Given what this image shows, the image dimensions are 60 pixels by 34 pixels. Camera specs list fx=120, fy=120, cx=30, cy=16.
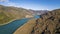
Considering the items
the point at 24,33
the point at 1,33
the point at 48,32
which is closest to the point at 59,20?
the point at 48,32

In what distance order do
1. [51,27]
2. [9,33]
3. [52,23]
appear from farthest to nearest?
[9,33]
[52,23]
[51,27]

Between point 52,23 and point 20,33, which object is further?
point 20,33

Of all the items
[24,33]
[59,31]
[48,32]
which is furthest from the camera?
[24,33]

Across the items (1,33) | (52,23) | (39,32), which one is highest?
(52,23)

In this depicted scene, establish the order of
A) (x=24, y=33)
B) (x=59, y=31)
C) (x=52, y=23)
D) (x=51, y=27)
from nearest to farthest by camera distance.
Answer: (x=59, y=31) < (x=51, y=27) < (x=52, y=23) < (x=24, y=33)

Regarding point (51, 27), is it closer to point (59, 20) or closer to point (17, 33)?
point (59, 20)

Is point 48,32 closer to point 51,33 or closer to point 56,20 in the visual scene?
point 51,33

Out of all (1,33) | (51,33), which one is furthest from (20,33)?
(51,33)

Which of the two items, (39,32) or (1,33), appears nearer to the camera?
(39,32)

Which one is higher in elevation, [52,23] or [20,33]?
[52,23]
